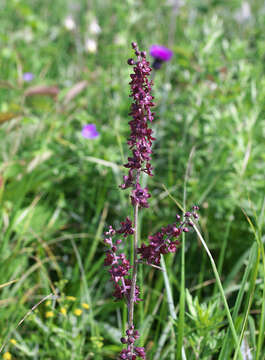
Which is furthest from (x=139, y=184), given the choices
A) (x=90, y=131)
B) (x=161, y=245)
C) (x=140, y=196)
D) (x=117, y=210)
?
(x=90, y=131)

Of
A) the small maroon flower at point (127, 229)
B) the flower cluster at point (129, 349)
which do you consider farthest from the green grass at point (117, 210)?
the small maroon flower at point (127, 229)

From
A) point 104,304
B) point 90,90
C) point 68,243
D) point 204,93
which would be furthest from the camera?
point 90,90

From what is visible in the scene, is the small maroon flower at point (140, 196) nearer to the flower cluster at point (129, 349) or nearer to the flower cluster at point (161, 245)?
the flower cluster at point (161, 245)

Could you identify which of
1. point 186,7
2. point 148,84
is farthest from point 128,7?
point 186,7

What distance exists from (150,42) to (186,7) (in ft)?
5.21

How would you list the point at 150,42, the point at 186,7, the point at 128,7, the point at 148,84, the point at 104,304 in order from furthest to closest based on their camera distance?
the point at 186,7 < the point at 150,42 < the point at 128,7 < the point at 104,304 < the point at 148,84

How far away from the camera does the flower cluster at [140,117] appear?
2.65 ft

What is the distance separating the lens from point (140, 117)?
83cm

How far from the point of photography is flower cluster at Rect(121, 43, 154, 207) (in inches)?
31.8

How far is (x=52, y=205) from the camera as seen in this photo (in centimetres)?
232

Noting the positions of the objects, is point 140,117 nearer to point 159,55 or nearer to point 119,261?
point 119,261

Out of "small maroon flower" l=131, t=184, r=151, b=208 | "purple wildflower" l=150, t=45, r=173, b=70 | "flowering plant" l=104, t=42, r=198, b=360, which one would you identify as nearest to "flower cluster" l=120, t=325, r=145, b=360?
"flowering plant" l=104, t=42, r=198, b=360

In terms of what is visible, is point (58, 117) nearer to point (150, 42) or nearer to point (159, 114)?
point (159, 114)

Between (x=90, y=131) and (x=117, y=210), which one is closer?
(x=117, y=210)
